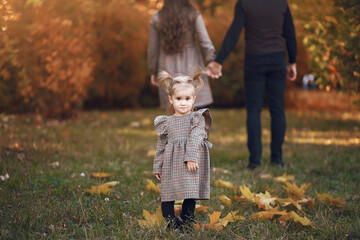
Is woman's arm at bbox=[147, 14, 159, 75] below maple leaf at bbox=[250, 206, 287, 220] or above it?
above

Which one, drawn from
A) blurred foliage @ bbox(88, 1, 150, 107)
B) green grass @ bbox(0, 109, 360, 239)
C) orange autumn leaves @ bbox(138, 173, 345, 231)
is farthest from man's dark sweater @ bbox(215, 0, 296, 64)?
blurred foliage @ bbox(88, 1, 150, 107)

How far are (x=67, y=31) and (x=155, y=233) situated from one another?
5.37m

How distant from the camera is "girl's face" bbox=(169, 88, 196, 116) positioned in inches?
96.7

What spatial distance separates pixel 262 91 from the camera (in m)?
4.29

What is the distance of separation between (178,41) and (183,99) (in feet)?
5.47

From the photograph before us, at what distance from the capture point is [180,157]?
7.91 feet

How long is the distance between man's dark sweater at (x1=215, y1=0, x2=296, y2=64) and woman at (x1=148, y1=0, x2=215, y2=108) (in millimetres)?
241

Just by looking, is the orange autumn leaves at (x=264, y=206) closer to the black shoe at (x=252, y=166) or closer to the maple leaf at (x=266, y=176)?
the maple leaf at (x=266, y=176)

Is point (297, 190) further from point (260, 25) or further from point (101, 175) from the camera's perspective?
point (260, 25)

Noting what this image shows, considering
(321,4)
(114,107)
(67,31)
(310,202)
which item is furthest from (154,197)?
(114,107)

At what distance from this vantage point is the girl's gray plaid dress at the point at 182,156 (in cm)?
237

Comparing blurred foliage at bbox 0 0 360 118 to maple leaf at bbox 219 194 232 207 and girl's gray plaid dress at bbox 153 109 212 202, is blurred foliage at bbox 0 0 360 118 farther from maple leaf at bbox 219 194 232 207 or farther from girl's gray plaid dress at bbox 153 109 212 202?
maple leaf at bbox 219 194 232 207

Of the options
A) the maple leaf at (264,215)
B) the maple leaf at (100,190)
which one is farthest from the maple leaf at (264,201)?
the maple leaf at (100,190)

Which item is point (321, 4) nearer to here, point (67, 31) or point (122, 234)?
point (67, 31)
